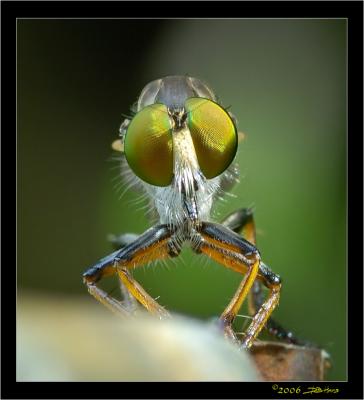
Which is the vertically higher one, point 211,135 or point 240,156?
point 211,135

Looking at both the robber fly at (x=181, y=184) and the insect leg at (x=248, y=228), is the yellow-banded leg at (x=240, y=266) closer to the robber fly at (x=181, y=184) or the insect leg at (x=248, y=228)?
the robber fly at (x=181, y=184)

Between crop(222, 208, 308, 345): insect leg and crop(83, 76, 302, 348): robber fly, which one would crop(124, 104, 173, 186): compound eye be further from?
crop(222, 208, 308, 345): insect leg

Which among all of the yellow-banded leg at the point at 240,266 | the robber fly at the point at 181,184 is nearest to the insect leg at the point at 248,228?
the robber fly at the point at 181,184

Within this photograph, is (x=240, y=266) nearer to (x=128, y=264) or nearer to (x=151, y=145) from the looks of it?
(x=128, y=264)

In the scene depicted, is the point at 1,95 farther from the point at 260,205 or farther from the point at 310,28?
the point at 310,28

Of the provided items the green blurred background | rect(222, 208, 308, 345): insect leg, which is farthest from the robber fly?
the green blurred background

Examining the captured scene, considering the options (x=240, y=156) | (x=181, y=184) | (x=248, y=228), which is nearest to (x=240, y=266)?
(x=181, y=184)

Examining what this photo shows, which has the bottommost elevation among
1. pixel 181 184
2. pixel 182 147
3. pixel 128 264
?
pixel 128 264

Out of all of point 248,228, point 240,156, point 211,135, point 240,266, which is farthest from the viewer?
point 240,156
